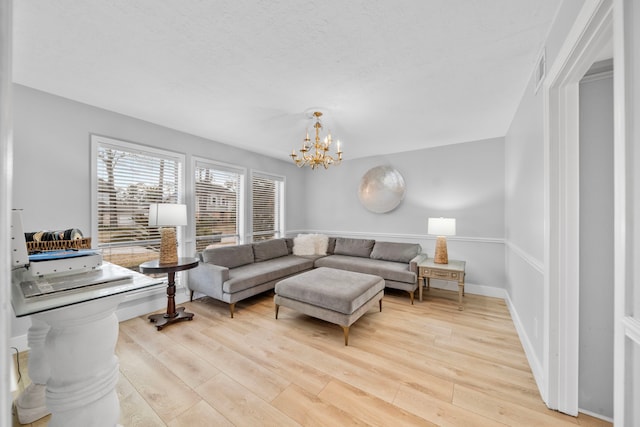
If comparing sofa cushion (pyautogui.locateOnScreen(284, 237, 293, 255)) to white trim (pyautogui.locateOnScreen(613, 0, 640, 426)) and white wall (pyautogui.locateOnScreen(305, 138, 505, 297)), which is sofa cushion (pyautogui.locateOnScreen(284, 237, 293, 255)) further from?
white trim (pyautogui.locateOnScreen(613, 0, 640, 426))

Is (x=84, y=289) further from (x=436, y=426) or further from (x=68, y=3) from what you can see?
(x=436, y=426)

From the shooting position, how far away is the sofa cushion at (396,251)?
400 centimetres

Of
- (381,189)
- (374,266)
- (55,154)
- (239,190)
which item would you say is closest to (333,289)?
(374,266)

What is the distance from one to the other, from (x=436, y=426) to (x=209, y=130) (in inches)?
149

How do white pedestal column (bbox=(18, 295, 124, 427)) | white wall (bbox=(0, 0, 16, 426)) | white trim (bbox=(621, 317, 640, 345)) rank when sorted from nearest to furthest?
white wall (bbox=(0, 0, 16, 426)), white trim (bbox=(621, 317, 640, 345)), white pedestal column (bbox=(18, 295, 124, 427))

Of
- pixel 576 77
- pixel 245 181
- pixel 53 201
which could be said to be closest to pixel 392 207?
pixel 245 181

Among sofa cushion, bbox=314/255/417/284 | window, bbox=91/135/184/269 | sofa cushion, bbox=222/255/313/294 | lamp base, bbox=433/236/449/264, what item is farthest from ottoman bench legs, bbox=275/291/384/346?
window, bbox=91/135/184/269

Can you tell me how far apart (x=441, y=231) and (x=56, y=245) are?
3857mm

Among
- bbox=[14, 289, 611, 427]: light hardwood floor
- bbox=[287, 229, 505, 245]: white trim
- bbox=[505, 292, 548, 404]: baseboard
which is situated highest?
bbox=[287, 229, 505, 245]: white trim

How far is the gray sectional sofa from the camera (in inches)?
121

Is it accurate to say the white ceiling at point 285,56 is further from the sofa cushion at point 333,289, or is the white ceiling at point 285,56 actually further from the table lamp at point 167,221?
the sofa cushion at point 333,289

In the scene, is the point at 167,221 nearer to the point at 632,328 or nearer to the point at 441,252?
the point at 632,328

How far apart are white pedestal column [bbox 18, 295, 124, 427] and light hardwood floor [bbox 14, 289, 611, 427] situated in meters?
0.53

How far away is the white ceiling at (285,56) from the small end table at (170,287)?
1.73 m
